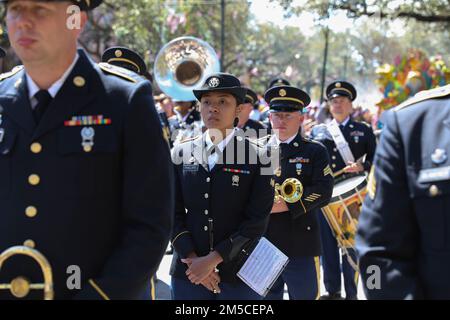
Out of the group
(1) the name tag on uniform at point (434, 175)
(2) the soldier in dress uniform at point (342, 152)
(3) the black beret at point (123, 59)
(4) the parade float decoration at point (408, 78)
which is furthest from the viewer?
(4) the parade float decoration at point (408, 78)

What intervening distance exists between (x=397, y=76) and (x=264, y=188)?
16661 millimetres

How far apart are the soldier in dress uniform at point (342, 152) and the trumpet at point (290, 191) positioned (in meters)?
1.89

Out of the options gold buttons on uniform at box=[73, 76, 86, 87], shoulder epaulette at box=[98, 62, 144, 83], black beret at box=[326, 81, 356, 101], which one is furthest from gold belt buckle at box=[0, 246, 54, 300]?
black beret at box=[326, 81, 356, 101]

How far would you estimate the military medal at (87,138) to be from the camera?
2598 mm

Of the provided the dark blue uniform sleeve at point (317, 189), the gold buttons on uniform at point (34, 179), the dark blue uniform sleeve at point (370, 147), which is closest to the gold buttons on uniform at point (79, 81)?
the gold buttons on uniform at point (34, 179)

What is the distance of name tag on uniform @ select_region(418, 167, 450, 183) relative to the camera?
2416 millimetres

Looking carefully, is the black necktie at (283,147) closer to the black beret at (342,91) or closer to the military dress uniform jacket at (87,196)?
the black beret at (342,91)

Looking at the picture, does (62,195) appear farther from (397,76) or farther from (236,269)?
(397,76)

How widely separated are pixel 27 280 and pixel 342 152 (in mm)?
5718

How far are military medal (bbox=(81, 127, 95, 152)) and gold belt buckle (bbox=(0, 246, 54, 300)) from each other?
427 mm

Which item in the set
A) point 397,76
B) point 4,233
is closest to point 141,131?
point 4,233

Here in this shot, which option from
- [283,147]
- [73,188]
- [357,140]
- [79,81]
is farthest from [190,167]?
[357,140]

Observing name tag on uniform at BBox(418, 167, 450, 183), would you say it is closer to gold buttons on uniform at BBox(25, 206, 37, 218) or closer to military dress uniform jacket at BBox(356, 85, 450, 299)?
military dress uniform jacket at BBox(356, 85, 450, 299)
